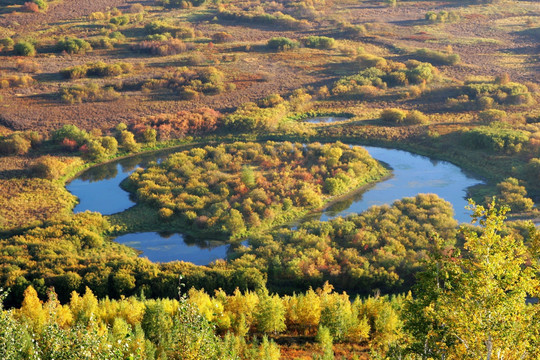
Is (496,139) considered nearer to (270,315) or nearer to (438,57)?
(438,57)

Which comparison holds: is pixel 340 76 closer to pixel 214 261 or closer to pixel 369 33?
pixel 369 33

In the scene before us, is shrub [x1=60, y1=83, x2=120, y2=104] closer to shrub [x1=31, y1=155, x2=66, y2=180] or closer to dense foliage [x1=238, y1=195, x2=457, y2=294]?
shrub [x1=31, y1=155, x2=66, y2=180]

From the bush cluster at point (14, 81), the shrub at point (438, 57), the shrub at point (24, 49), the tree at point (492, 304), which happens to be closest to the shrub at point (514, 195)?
the tree at point (492, 304)

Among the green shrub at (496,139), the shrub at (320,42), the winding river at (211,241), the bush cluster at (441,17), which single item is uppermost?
the bush cluster at (441,17)

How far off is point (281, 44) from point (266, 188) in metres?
58.3

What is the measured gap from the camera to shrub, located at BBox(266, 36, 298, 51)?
106812 mm

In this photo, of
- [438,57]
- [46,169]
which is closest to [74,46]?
[46,169]

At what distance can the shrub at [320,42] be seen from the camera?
108 m

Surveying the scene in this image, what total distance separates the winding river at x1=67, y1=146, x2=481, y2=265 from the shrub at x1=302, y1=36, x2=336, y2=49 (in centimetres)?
4401

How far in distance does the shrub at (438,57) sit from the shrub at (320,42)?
1627 centimetres

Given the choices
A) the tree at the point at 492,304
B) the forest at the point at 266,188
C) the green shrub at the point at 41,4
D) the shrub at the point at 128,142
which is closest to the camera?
the tree at the point at 492,304

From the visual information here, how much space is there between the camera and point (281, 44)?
351 feet

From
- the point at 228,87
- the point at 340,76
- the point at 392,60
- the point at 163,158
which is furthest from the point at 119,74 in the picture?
the point at 392,60

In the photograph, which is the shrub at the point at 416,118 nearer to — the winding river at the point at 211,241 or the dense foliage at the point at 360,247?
the winding river at the point at 211,241
